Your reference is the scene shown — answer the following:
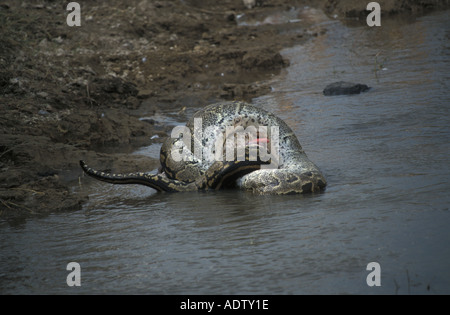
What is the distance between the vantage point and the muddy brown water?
4.19 m

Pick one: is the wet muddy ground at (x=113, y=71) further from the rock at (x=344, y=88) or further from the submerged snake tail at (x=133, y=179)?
the rock at (x=344, y=88)

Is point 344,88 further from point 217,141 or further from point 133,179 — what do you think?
point 133,179

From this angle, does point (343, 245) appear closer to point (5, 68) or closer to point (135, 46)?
point (5, 68)

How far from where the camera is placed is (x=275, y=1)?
21.4m

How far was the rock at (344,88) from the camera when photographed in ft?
36.5

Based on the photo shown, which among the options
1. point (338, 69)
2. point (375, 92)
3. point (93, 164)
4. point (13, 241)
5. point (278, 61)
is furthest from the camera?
point (278, 61)

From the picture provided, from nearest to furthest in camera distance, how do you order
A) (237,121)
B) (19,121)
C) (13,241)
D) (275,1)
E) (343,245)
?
(343,245) < (13,241) < (237,121) < (19,121) < (275,1)

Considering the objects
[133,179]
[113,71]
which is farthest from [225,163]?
[113,71]

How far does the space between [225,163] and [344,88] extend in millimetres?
5027

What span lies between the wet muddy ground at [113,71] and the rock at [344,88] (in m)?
1.59

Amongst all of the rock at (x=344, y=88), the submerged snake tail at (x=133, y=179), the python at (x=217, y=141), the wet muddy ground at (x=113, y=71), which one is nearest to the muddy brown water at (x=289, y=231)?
the submerged snake tail at (x=133, y=179)

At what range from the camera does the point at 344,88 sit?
36.7 ft
